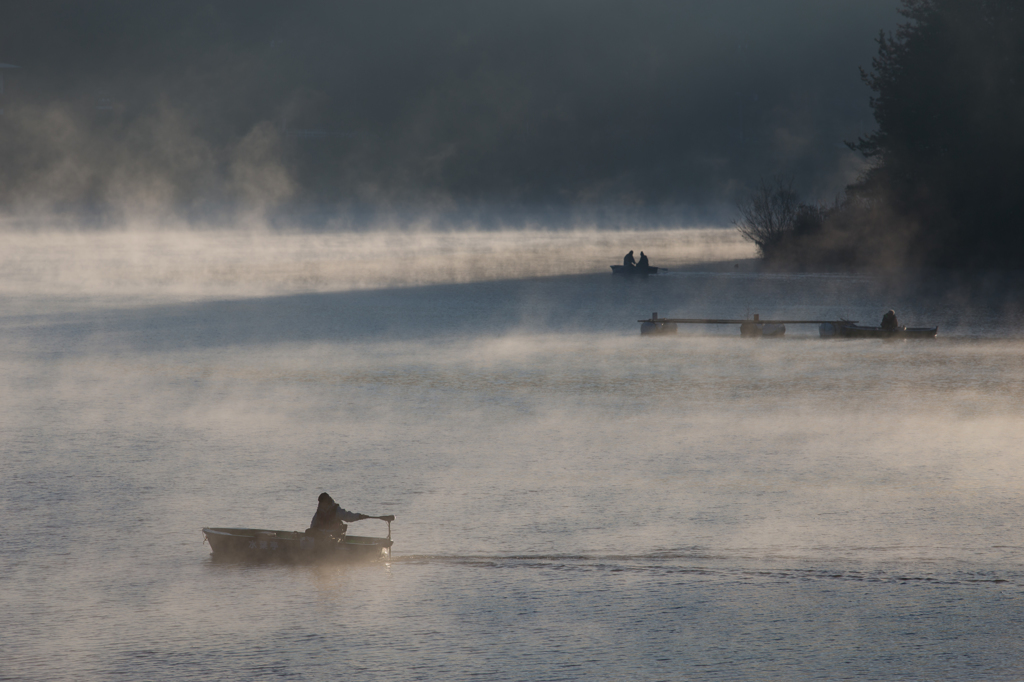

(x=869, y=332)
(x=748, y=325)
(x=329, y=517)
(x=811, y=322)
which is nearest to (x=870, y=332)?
(x=869, y=332)

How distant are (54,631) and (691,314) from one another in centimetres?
5216

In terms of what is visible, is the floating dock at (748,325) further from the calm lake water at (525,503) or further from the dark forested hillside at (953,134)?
the dark forested hillside at (953,134)

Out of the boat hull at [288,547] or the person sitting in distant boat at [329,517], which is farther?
the person sitting in distant boat at [329,517]

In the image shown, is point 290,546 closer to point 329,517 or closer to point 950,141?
point 329,517

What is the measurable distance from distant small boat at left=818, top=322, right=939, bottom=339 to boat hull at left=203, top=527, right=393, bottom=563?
3706 centimetres

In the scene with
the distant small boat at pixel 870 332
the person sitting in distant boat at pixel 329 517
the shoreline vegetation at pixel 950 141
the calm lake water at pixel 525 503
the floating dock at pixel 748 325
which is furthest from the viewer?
the shoreline vegetation at pixel 950 141

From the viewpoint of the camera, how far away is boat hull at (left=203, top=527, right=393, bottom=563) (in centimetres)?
2044

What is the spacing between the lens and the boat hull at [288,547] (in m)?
20.4

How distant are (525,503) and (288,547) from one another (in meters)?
5.34

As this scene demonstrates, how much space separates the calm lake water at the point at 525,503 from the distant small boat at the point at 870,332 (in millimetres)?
817

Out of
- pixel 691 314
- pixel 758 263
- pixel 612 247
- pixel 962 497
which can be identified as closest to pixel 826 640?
pixel 962 497

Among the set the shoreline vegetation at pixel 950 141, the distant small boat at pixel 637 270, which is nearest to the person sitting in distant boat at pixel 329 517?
the shoreline vegetation at pixel 950 141

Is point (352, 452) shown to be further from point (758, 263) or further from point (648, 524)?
point (758, 263)

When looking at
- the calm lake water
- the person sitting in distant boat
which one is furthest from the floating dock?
the person sitting in distant boat
